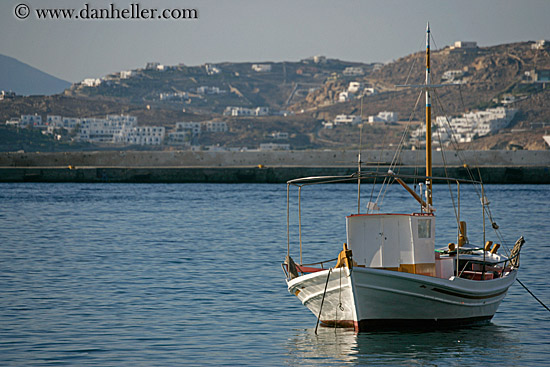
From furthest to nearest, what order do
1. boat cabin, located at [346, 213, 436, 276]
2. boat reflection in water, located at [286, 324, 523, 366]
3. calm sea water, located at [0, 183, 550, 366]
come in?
boat cabin, located at [346, 213, 436, 276]
calm sea water, located at [0, 183, 550, 366]
boat reflection in water, located at [286, 324, 523, 366]

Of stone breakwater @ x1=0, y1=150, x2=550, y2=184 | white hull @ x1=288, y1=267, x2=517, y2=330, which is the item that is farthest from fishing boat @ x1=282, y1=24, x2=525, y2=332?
stone breakwater @ x1=0, y1=150, x2=550, y2=184

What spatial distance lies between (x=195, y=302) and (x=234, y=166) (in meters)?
53.8

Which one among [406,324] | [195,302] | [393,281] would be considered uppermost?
[393,281]

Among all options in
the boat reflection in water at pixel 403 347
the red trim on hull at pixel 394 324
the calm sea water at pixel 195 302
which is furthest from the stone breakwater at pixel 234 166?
the boat reflection in water at pixel 403 347

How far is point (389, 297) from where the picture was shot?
13281 mm

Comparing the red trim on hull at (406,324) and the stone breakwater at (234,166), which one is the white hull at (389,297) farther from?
the stone breakwater at (234,166)

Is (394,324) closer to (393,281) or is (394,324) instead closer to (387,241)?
(393,281)

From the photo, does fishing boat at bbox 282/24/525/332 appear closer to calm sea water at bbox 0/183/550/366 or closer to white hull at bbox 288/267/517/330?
white hull at bbox 288/267/517/330

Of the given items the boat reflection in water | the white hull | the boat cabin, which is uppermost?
the boat cabin

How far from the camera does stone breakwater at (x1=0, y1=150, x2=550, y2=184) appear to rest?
64250 mm

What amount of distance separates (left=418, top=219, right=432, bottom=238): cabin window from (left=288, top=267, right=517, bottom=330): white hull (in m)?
0.96

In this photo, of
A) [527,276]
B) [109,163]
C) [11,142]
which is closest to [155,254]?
[527,276]

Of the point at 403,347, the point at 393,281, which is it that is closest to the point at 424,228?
the point at 393,281

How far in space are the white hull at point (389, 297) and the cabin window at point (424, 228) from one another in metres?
0.96
